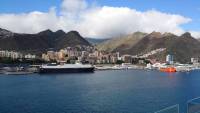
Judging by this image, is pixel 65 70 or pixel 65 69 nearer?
pixel 65 70

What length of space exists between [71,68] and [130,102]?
90.8 m

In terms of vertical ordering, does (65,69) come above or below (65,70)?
above

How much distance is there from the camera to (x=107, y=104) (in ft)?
132

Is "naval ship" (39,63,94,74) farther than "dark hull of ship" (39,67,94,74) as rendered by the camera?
Yes

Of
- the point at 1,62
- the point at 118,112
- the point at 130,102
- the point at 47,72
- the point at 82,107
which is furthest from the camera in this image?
the point at 1,62

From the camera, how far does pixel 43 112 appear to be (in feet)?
118

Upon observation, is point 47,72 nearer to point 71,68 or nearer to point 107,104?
point 71,68

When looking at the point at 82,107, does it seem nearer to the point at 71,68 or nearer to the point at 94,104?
the point at 94,104

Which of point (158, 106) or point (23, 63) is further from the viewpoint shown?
point (23, 63)

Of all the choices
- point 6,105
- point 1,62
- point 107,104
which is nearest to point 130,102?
point 107,104

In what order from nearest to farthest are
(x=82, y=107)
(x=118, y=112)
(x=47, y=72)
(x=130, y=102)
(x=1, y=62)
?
1. (x=118, y=112)
2. (x=82, y=107)
3. (x=130, y=102)
4. (x=47, y=72)
5. (x=1, y=62)

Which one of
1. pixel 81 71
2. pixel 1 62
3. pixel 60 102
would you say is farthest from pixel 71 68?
pixel 60 102

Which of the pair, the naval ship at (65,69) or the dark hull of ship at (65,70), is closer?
the dark hull of ship at (65,70)

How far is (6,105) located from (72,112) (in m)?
8.71
